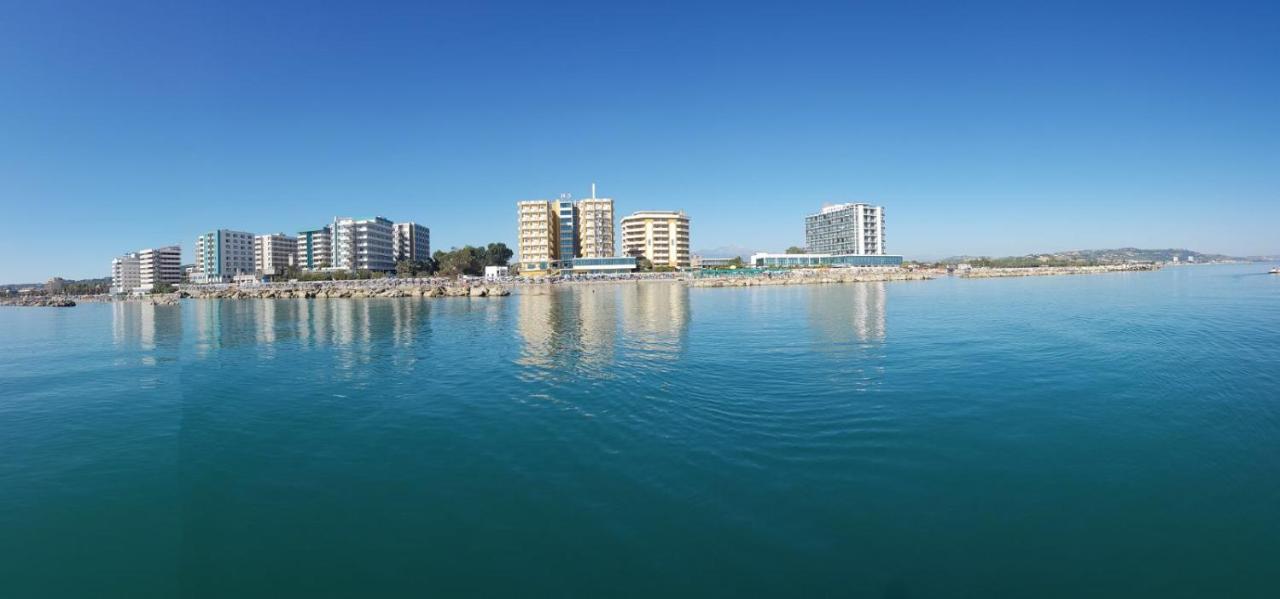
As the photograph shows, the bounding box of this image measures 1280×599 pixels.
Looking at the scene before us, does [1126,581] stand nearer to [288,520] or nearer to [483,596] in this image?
[483,596]

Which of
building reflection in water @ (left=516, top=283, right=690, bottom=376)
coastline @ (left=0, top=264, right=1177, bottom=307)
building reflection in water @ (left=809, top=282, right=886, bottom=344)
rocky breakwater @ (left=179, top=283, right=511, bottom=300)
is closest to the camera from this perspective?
building reflection in water @ (left=516, top=283, right=690, bottom=376)

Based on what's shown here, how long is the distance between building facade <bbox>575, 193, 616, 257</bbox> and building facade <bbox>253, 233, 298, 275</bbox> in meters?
68.0

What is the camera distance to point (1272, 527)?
611 centimetres

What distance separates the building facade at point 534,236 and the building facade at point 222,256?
220 feet

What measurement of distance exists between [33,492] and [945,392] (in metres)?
15.4

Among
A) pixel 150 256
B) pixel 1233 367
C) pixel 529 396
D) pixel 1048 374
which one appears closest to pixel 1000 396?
pixel 1048 374

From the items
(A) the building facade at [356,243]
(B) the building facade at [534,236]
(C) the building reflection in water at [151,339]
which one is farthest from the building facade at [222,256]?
(C) the building reflection in water at [151,339]

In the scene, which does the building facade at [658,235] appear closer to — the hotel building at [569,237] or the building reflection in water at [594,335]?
the hotel building at [569,237]

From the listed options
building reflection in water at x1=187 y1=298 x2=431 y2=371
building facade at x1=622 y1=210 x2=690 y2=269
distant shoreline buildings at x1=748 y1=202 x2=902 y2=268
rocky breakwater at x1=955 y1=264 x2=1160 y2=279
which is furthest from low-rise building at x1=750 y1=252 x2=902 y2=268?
building reflection in water at x1=187 y1=298 x2=431 y2=371

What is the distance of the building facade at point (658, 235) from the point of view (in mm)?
108875

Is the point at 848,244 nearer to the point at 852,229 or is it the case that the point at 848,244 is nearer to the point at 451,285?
the point at 852,229

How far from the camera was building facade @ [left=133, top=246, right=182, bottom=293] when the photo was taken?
126m

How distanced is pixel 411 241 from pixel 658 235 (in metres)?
57.6

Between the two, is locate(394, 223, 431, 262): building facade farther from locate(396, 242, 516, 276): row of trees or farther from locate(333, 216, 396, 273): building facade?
locate(396, 242, 516, 276): row of trees
